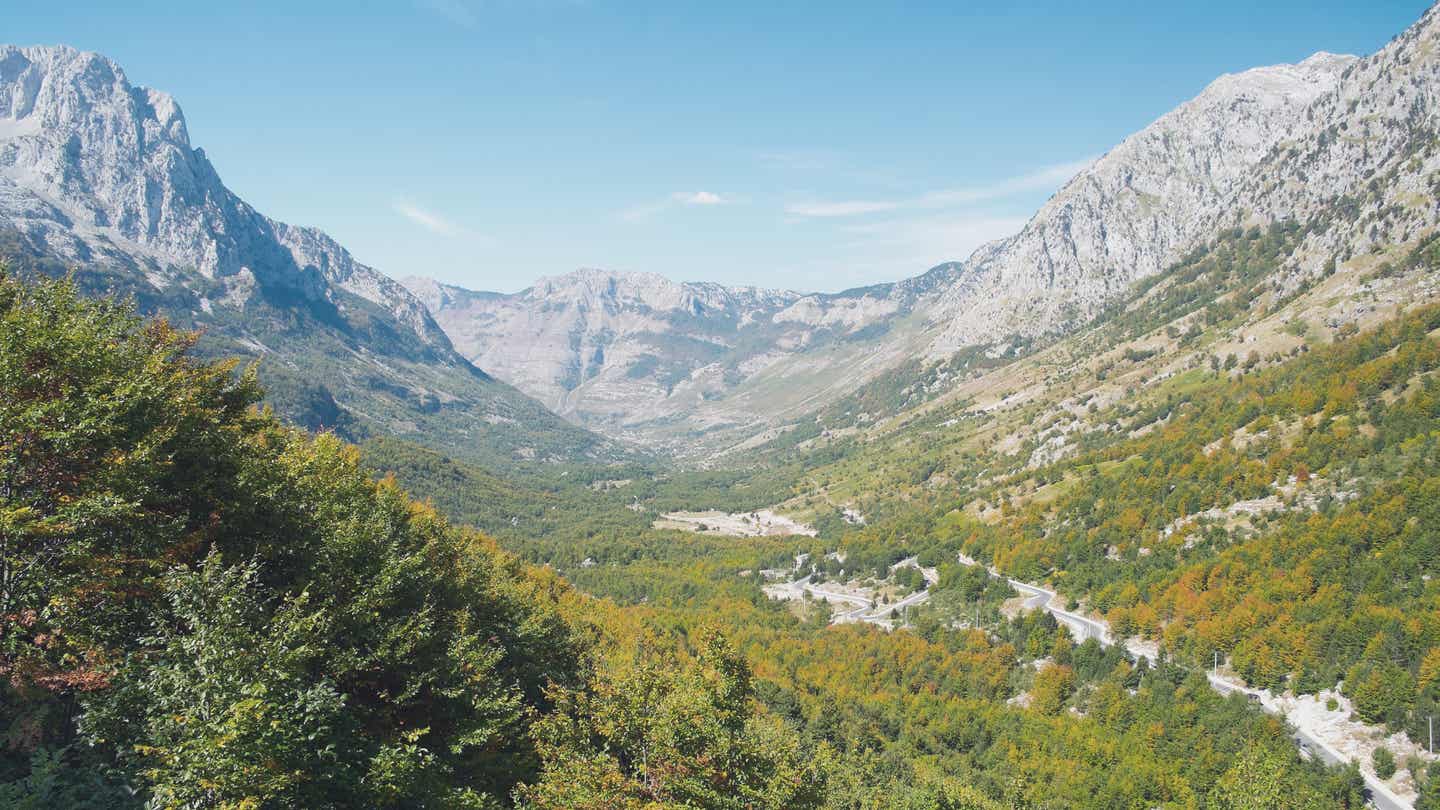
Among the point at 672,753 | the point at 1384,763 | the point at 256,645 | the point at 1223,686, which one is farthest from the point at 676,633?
the point at 256,645

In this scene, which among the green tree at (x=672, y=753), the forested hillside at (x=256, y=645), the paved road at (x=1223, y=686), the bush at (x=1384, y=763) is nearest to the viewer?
the forested hillside at (x=256, y=645)

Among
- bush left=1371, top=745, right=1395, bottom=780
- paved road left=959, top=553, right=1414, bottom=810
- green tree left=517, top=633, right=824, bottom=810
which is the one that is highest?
green tree left=517, top=633, right=824, bottom=810

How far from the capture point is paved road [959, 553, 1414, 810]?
71.1m

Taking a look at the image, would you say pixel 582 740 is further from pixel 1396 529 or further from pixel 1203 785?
pixel 1396 529

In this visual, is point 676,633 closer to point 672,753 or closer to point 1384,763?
point 1384,763

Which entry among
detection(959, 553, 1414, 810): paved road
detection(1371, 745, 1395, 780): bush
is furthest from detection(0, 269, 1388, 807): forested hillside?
detection(1371, 745, 1395, 780): bush

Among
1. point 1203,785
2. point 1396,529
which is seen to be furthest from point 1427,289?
point 1203,785

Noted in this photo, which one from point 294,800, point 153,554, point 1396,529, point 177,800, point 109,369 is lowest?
point 1396,529

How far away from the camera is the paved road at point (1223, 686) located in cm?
7112

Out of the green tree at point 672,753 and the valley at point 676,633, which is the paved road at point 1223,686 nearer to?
the valley at point 676,633

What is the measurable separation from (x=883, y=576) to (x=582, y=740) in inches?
6746

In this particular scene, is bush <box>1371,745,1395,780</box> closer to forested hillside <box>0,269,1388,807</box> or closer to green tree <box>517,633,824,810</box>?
forested hillside <box>0,269,1388,807</box>

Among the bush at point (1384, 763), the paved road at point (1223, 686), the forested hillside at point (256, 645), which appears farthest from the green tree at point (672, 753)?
the bush at point (1384, 763)

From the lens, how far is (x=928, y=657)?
127 metres
